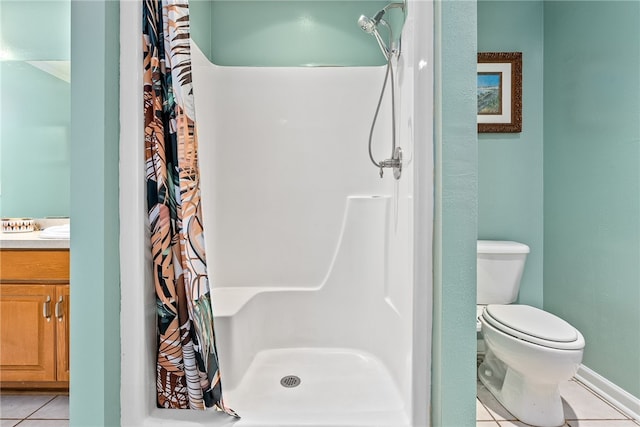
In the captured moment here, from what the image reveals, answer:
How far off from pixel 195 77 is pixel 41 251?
112cm

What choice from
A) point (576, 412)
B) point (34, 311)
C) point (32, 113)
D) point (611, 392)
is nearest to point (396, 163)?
point (576, 412)

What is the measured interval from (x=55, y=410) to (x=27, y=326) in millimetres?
418

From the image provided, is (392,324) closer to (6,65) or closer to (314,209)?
(314,209)

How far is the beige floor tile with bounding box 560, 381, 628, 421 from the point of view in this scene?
1662mm

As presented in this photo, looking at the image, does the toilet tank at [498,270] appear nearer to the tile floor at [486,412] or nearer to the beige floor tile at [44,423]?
the tile floor at [486,412]

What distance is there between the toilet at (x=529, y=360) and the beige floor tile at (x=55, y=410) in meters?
2.02

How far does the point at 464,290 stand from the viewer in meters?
1.04

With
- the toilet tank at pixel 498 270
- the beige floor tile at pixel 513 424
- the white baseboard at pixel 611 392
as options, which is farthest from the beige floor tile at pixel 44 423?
the white baseboard at pixel 611 392

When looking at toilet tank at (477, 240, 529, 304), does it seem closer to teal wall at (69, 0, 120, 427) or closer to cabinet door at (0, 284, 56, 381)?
teal wall at (69, 0, 120, 427)

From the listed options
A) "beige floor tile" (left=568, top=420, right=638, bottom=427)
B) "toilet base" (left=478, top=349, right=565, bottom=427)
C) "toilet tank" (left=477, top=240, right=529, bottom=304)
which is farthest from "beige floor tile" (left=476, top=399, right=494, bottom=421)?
"toilet tank" (left=477, top=240, right=529, bottom=304)

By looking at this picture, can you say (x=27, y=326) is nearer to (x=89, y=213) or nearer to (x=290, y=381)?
(x=89, y=213)

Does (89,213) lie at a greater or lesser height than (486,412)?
greater

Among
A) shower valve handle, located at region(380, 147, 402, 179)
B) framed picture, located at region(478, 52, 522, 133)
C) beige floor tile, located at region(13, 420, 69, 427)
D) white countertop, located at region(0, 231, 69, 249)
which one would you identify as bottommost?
beige floor tile, located at region(13, 420, 69, 427)

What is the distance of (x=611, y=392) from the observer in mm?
1799
